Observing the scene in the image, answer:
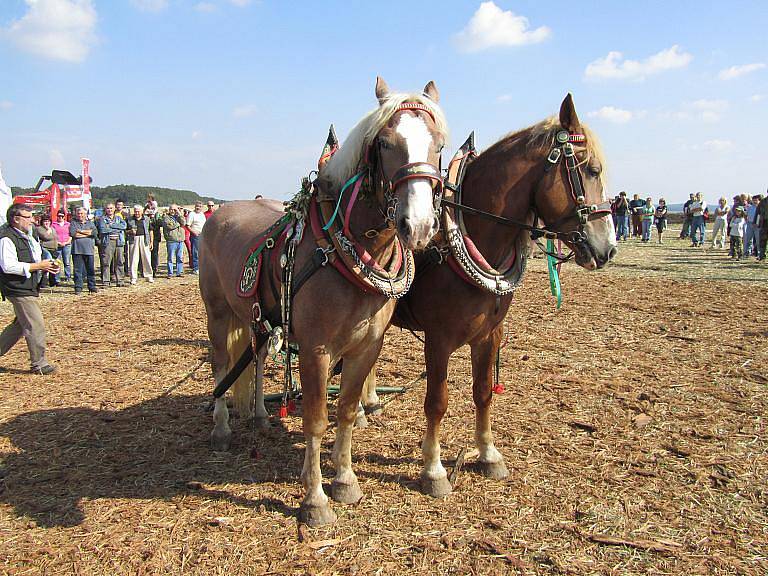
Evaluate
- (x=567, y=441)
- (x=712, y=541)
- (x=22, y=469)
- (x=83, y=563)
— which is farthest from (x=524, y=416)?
(x=22, y=469)

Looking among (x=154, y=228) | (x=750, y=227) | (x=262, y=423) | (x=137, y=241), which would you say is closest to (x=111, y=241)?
(x=137, y=241)

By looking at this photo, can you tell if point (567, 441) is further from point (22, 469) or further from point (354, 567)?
point (22, 469)

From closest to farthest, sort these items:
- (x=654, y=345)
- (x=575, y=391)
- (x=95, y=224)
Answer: (x=575, y=391) → (x=654, y=345) → (x=95, y=224)

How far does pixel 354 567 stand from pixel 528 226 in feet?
7.49

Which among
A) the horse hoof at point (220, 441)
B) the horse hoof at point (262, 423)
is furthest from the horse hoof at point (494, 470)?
the horse hoof at point (220, 441)

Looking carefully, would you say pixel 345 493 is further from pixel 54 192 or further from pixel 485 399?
pixel 54 192

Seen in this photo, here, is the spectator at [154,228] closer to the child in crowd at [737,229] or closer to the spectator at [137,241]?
the spectator at [137,241]

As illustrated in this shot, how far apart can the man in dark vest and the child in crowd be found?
17803 millimetres

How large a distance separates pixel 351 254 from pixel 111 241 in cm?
1239

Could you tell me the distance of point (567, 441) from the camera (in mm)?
4285

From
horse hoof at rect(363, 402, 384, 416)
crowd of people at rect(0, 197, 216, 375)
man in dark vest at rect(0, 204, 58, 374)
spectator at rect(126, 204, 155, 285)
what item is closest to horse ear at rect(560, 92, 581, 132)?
horse hoof at rect(363, 402, 384, 416)

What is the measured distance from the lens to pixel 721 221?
20.0 meters

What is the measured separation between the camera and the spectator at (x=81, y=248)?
12195 millimetres

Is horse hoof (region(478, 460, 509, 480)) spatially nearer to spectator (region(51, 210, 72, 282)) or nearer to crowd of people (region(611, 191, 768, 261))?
crowd of people (region(611, 191, 768, 261))
